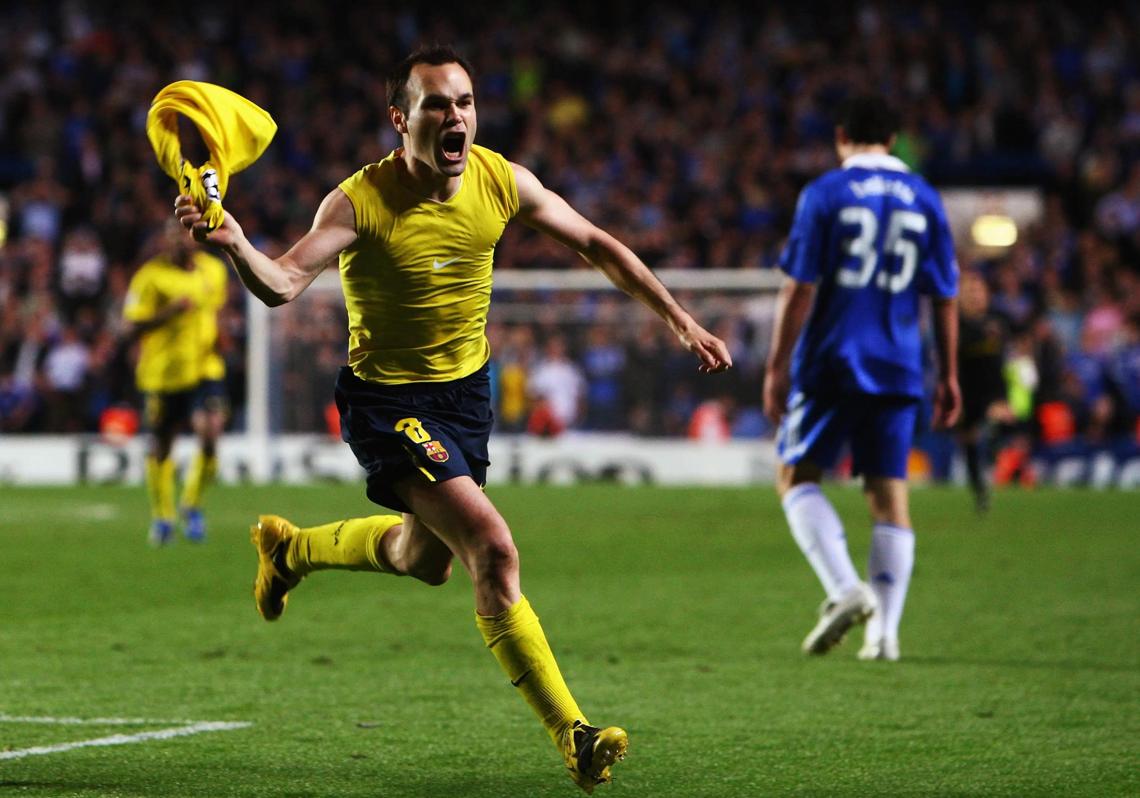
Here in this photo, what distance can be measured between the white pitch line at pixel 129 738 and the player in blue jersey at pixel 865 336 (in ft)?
8.76

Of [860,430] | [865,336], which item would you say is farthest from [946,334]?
[860,430]

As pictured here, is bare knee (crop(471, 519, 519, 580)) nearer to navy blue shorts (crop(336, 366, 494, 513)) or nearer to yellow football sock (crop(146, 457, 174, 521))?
navy blue shorts (crop(336, 366, 494, 513))

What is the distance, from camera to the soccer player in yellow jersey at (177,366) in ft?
44.5

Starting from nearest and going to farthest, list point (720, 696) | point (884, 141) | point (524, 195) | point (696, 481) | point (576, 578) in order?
point (524, 195) → point (720, 696) → point (884, 141) → point (576, 578) → point (696, 481)

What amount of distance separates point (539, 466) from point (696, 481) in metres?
1.86

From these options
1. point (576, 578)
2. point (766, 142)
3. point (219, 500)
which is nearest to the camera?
point (576, 578)

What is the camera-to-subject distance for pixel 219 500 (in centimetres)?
1841

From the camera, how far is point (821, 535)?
7.80 metres

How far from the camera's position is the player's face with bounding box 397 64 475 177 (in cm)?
520

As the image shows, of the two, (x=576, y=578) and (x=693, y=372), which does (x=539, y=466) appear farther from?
(x=576, y=578)

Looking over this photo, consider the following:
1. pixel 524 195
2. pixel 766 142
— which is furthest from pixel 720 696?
pixel 766 142

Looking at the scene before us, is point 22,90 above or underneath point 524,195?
above

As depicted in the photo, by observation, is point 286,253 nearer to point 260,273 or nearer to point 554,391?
point 260,273

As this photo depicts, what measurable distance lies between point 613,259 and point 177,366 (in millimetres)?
8896
